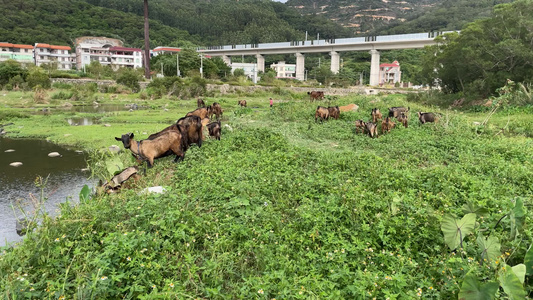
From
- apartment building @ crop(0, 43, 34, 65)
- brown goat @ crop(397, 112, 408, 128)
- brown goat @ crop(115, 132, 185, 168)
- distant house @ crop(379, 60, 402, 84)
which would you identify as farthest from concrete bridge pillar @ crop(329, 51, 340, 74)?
apartment building @ crop(0, 43, 34, 65)

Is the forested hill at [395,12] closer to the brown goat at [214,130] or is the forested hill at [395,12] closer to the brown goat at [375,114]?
the brown goat at [375,114]

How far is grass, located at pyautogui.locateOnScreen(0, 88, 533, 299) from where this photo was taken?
3184 millimetres

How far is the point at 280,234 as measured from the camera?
4184 millimetres

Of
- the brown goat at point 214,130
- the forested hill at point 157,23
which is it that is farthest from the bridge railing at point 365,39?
the brown goat at point 214,130

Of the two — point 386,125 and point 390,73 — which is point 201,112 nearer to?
point 386,125

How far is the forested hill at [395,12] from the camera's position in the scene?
272 ft

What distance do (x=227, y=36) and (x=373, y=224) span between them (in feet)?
351

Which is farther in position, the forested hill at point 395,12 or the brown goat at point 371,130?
the forested hill at point 395,12

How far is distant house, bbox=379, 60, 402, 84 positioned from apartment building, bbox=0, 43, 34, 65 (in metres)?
68.7

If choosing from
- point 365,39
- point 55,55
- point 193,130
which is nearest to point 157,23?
point 55,55

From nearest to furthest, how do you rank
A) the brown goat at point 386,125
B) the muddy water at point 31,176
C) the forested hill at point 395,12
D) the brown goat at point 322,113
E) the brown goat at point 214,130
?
the muddy water at point 31,176
the brown goat at point 214,130
the brown goat at point 386,125
the brown goat at point 322,113
the forested hill at point 395,12

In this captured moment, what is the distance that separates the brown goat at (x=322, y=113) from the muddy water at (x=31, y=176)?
26.2 feet

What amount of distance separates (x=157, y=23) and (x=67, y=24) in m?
25.2

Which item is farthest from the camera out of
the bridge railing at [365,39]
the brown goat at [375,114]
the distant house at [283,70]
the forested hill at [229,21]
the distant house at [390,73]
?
the forested hill at [229,21]
